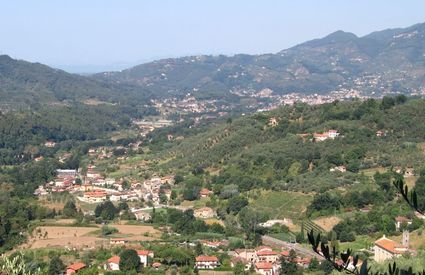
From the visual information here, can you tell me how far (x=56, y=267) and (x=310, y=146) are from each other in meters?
21.6

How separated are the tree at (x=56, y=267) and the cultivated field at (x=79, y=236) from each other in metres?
3.67

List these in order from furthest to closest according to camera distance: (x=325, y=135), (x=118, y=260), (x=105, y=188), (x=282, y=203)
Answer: (x=105, y=188) → (x=325, y=135) → (x=282, y=203) → (x=118, y=260)

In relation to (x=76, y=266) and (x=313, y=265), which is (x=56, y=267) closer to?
(x=76, y=266)

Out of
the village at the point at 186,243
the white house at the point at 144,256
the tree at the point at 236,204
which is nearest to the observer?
the village at the point at 186,243

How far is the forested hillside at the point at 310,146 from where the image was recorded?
38250 millimetres

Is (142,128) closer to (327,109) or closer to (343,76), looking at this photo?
(327,109)

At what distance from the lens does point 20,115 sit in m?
73.2

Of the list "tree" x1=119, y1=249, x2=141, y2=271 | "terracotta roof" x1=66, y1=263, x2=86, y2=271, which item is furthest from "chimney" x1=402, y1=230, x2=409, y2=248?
"terracotta roof" x1=66, y1=263, x2=86, y2=271

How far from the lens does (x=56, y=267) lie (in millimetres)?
24891

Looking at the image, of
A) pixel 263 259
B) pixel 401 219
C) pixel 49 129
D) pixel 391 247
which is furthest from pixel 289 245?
pixel 49 129

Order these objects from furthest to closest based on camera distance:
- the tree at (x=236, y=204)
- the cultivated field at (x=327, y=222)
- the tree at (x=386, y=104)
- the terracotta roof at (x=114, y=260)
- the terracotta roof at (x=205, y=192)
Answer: the tree at (x=386, y=104) → the terracotta roof at (x=205, y=192) → the tree at (x=236, y=204) → the cultivated field at (x=327, y=222) → the terracotta roof at (x=114, y=260)

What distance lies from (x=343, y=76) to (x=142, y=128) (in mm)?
87691

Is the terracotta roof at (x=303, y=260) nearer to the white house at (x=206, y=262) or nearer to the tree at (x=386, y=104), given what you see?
the white house at (x=206, y=262)

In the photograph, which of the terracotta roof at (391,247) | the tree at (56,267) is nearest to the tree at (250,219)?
the terracotta roof at (391,247)
